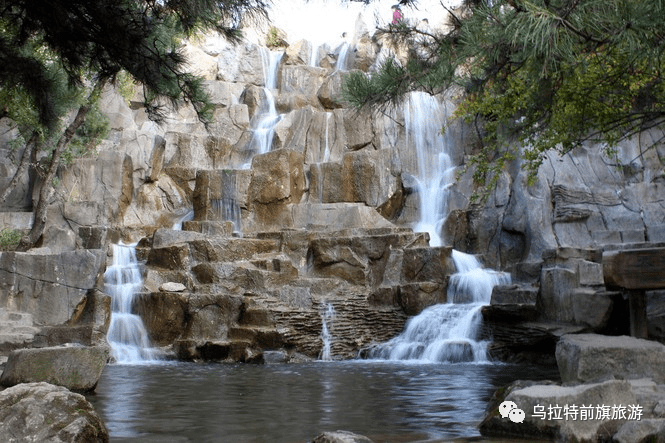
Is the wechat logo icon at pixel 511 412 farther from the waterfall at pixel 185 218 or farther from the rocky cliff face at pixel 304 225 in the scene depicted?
the waterfall at pixel 185 218

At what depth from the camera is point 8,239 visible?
15883 mm


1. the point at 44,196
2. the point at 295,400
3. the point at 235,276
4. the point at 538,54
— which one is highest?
the point at 44,196

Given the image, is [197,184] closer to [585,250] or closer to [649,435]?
[585,250]

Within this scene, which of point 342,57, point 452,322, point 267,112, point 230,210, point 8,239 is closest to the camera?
point 452,322

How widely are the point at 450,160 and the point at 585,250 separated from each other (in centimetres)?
831

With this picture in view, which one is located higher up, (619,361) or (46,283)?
(46,283)

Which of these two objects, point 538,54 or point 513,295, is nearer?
point 538,54

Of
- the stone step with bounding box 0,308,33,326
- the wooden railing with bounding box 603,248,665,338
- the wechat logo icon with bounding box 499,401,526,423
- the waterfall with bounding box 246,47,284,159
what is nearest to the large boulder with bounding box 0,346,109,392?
the wechat logo icon with bounding box 499,401,526,423

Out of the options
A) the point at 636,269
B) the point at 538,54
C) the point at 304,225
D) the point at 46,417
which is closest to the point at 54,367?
the point at 46,417

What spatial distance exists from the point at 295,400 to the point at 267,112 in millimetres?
20041

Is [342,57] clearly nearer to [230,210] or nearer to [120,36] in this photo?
[230,210]

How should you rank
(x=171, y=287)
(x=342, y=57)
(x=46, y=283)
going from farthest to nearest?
(x=342, y=57)
(x=171, y=287)
(x=46, y=283)

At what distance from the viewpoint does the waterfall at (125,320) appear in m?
12.5

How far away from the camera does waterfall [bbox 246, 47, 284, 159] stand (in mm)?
22853
